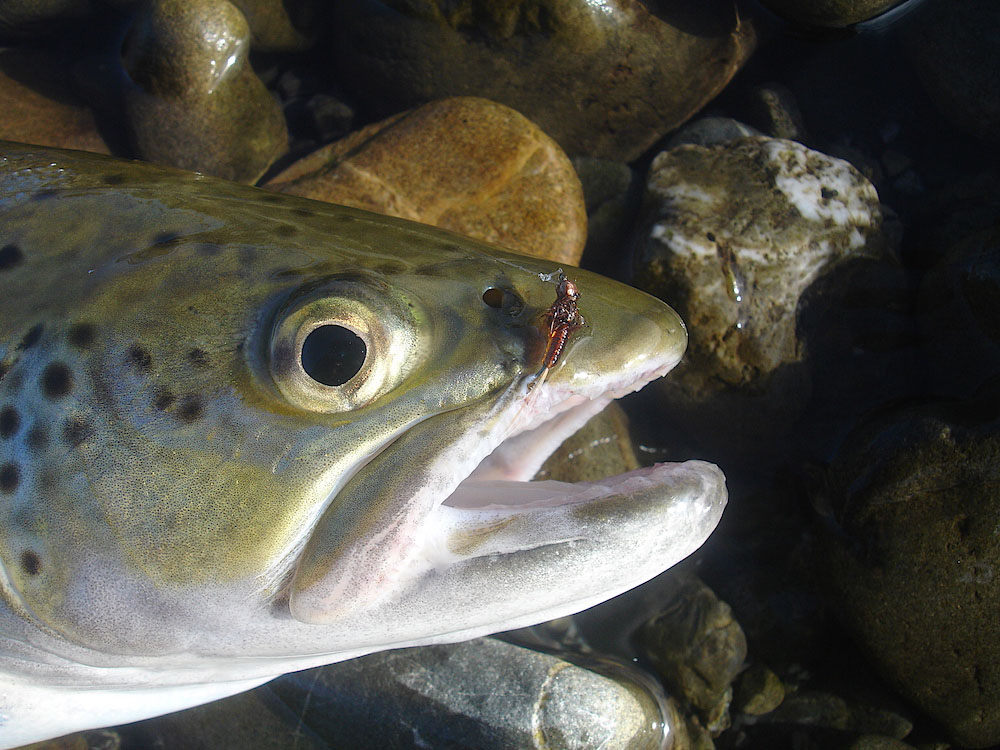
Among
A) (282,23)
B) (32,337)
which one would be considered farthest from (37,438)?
(282,23)

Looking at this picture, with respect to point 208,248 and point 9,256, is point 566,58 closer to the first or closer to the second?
point 208,248

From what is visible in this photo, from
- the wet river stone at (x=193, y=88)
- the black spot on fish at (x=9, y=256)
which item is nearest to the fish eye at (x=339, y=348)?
the black spot on fish at (x=9, y=256)

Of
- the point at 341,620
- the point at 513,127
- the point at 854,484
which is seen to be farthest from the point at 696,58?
the point at 341,620

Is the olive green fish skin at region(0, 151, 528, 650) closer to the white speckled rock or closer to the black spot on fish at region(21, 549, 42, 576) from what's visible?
the black spot on fish at region(21, 549, 42, 576)

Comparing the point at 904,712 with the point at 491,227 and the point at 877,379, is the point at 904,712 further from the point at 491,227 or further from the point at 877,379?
the point at 491,227

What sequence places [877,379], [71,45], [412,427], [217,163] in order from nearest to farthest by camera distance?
[412,427], [877,379], [217,163], [71,45]

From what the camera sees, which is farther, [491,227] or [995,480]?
[491,227]

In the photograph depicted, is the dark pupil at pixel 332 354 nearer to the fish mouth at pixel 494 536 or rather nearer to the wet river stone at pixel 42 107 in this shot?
the fish mouth at pixel 494 536
